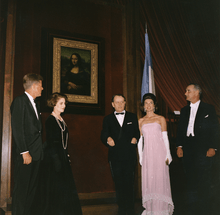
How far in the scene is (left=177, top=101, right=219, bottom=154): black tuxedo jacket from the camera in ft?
11.8

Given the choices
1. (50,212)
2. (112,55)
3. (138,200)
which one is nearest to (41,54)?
(112,55)

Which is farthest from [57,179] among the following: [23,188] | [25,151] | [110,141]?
[110,141]

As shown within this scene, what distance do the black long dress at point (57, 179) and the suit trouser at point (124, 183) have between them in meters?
0.60

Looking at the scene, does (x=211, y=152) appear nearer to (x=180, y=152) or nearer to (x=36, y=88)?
(x=180, y=152)

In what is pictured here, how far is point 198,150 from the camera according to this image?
3592 mm

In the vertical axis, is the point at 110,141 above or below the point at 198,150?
above

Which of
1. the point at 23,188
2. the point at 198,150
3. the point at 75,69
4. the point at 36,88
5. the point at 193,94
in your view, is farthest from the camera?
the point at 75,69

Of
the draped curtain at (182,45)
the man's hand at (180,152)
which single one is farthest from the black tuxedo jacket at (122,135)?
the draped curtain at (182,45)

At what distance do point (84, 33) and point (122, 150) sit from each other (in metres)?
2.43

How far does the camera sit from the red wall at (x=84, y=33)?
4.31 metres

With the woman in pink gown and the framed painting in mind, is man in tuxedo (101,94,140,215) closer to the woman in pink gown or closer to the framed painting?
the woman in pink gown

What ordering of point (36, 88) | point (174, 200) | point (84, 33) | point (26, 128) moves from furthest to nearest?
point (84, 33), point (174, 200), point (36, 88), point (26, 128)

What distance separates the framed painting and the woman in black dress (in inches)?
46.0

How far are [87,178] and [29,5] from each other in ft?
10.5
